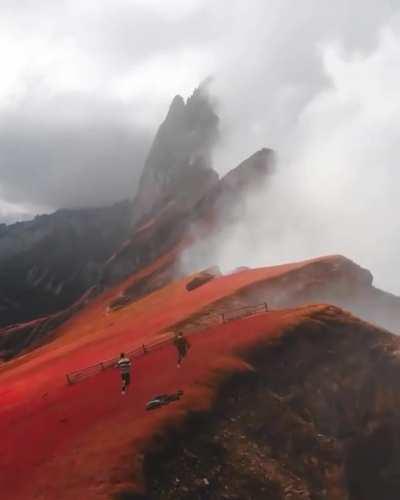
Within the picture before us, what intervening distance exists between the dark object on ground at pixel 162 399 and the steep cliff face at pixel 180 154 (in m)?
144

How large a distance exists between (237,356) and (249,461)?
7296 mm

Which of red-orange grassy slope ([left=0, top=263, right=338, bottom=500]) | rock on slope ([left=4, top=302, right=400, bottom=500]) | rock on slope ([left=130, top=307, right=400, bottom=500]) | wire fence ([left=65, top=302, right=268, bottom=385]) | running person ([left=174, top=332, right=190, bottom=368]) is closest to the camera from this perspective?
red-orange grassy slope ([left=0, top=263, right=338, bottom=500])

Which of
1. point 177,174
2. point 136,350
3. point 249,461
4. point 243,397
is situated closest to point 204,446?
point 249,461

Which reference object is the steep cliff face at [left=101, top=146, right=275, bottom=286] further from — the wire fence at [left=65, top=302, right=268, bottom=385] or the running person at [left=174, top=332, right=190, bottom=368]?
the running person at [left=174, top=332, right=190, bottom=368]

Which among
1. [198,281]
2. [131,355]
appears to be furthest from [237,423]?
[198,281]

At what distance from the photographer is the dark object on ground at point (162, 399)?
2727cm

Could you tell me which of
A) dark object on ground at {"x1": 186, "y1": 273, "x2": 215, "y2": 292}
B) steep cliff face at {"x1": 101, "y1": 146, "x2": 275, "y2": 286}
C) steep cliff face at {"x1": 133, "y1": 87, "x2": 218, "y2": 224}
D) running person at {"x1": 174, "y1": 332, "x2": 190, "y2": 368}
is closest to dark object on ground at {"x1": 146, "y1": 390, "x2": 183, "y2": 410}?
running person at {"x1": 174, "y1": 332, "x2": 190, "y2": 368}

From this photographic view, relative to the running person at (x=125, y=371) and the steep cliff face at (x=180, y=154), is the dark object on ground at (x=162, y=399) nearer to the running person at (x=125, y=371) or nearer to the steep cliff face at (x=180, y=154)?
the running person at (x=125, y=371)

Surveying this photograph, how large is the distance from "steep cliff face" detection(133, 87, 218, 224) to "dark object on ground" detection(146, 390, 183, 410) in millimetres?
143769

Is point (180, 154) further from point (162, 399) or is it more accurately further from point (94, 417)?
point (94, 417)

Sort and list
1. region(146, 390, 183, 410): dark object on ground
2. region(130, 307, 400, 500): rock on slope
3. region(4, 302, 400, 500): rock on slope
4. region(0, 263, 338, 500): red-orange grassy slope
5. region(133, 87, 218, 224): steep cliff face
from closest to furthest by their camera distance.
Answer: region(0, 263, 338, 500): red-orange grassy slope, region(4, 302, 400, 500): rock on slope, region(130, 307, 400, 500): rock on slope, region(146, 390, 183, 410): dark object on ground, region(133, 87, 218, 224): steep cliff face

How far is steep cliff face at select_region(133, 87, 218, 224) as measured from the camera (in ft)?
580

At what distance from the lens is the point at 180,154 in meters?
187

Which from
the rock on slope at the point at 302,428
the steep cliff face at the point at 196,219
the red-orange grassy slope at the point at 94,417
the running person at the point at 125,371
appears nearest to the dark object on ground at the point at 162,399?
the red-orange grassy slope at the point at 94,417
